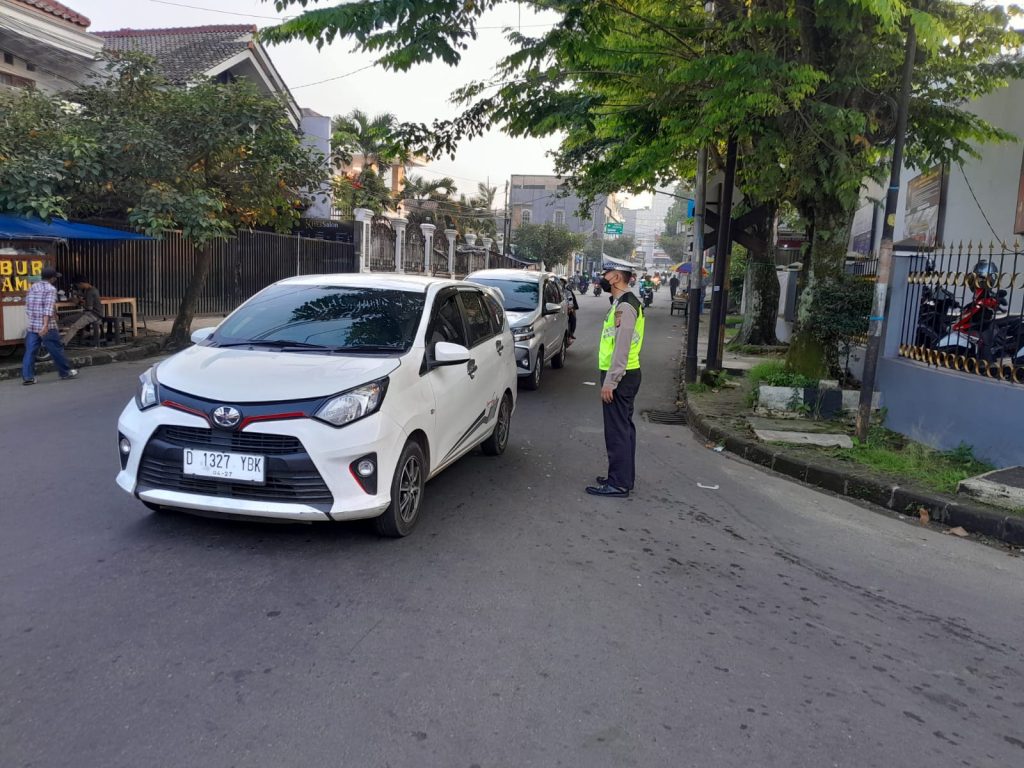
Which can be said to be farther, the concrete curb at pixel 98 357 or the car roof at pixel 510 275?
the car roof at pixel 510 275

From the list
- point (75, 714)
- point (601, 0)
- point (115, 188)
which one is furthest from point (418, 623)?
point (115, 188)

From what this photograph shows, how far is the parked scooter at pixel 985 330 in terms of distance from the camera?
707cm

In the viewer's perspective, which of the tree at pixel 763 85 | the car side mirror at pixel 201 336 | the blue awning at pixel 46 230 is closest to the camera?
the car side mirror at pixel 201 336

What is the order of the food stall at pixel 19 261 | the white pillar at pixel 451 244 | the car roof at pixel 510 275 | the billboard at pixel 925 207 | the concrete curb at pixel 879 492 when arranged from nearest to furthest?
1. the concrete curb at pixel 879 492
2. the food stall at pixel 19 261
3. the car roof at pixel 510 275
4. the billboard at pixel 925 207
5. the white pillar at pixel 451 244

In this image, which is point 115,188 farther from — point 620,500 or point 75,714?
point 75,714

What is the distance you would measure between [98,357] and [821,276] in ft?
36.7

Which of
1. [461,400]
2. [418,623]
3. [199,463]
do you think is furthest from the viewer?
[461,400]

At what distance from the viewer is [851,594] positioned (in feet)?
14.5

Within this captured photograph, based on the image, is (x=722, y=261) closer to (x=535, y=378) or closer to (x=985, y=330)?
(x=535, y=378)

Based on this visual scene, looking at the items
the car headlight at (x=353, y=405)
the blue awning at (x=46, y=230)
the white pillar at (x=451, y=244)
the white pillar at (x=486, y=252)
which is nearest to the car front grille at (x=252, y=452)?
the car headlight at (x=353, y=405)

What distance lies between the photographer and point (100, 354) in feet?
41.7

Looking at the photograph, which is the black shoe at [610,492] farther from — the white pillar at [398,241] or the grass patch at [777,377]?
the white pillar at [398,241]

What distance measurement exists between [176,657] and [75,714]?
46 centimetres

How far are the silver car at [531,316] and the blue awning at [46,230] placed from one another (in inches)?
266
